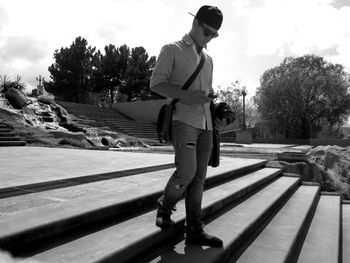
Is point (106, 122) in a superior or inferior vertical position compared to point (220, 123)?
superior

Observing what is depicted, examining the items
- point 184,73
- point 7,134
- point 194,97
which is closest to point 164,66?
point 184,73

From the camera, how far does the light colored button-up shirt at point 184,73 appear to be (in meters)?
2.13

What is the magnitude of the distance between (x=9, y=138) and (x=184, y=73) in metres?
9.62

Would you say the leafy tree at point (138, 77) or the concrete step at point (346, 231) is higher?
the leafy tree at point (138, 77)

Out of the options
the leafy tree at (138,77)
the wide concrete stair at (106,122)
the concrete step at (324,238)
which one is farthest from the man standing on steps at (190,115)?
the leafy tree at (138,77)

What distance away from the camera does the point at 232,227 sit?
277 centimetres

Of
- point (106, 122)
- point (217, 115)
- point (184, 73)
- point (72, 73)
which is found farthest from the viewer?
point (72, 73)

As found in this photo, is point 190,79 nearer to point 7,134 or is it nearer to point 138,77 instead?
point 7,134

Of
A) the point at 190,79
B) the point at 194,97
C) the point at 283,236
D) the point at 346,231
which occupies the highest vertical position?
the point at 190,79

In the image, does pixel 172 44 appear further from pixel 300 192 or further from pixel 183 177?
pixel 300 192

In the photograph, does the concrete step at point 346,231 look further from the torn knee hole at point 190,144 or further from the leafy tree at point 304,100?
the leafy tree at point 304,100

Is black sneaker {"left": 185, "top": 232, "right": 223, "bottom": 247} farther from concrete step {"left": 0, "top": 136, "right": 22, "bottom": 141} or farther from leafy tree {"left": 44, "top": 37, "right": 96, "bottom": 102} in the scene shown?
leafy tree {"left": 44, "top": 37, "right": 96, "bottom": 102}

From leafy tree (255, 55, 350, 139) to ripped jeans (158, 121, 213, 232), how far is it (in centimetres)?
3084

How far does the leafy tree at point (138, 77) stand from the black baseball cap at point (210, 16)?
34.5 metres
